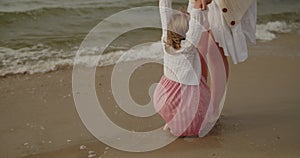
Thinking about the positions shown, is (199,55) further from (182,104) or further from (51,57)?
(51,57)

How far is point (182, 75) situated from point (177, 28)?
0.98 ft

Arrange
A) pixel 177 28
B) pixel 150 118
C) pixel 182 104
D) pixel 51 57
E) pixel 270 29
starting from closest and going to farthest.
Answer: pixel 177 28 → pixel 182 104 → pixel 150 118 → pixel 51 57 → pixel 270 29

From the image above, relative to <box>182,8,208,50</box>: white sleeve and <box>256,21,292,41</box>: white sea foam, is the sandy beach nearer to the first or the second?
<box>182,8,208,50</box>: white sleeve

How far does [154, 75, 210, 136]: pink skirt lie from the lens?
3.21 metres

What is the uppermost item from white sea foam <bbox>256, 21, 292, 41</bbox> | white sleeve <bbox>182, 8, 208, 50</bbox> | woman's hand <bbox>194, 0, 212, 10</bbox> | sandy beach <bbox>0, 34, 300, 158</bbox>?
Result: woman's hand <bbox>194, 0, 212, 10</bbox>

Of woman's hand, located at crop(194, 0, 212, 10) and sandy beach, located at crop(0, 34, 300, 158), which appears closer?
woman's hand, located at crop(194, 0, 212, 10)

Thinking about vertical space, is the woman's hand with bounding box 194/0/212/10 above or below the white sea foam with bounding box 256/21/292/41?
above

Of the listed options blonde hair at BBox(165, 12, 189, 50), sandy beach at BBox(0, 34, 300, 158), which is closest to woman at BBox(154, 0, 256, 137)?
blonde hair at BBox(165, 12, 189, 50)

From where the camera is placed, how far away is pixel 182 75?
3.17 metres

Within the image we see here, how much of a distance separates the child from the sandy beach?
6.2 inches

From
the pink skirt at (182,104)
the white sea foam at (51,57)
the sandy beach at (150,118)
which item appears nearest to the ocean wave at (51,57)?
the white sea foam at (51,57)

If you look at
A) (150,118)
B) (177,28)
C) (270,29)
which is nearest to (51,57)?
(150,118)

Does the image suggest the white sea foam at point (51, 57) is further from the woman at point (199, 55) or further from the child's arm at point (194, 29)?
the child's arm at point (194, 29)

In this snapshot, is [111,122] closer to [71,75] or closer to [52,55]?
[71,75]
